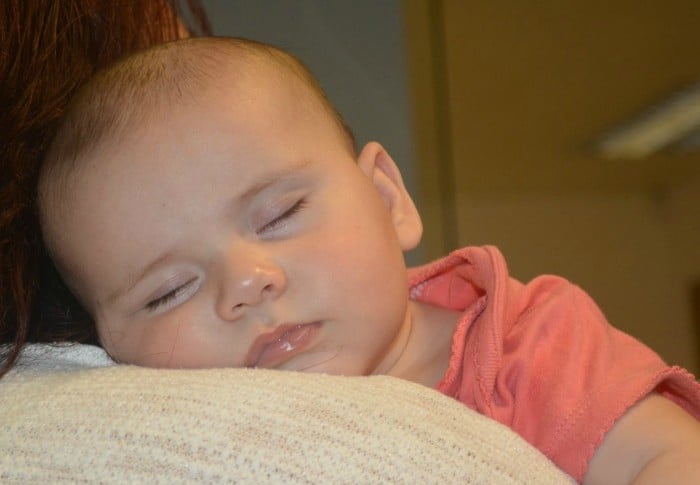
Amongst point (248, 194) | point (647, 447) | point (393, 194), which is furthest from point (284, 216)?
point (647, 447)

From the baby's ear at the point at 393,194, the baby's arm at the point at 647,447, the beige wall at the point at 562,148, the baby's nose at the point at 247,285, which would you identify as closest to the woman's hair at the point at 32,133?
the baby's nose at the point at 247,285

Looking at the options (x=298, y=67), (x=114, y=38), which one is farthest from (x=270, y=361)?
(x=114, y=38)

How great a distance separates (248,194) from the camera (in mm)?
730

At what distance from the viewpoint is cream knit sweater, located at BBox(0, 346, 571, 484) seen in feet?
1.59

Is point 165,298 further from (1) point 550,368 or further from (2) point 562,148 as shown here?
(2) point 562,148

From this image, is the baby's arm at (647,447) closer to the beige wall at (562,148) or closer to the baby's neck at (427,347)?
the baby's neck at (427,347)

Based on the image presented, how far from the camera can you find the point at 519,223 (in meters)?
2.79

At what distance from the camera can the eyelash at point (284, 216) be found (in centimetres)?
73

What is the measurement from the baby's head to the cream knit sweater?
0.14m

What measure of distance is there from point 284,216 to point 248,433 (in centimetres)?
28

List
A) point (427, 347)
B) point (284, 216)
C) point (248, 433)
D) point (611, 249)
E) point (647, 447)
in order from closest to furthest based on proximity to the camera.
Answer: point (248, 433)
point (647, 447)
point (284, 216)
point (427, 347)
point (611, 249)

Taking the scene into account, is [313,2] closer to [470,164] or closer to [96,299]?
[470,164]

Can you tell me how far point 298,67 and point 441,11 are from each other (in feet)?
6.62

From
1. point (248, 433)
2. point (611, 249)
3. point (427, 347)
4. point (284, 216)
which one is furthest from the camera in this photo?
point (611, 249)
